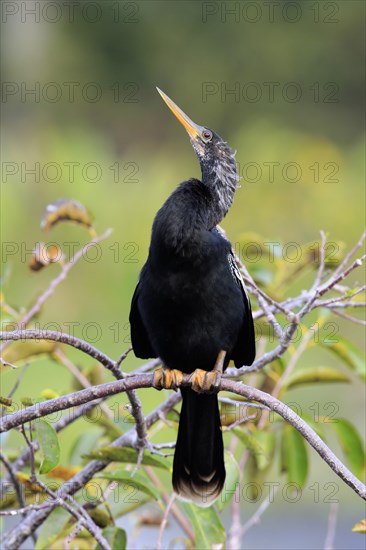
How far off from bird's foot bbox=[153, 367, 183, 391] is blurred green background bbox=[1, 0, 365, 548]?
17.8ft

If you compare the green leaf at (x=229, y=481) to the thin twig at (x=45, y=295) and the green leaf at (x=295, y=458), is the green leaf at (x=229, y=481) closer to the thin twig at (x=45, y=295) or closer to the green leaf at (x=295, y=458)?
the green leaf at (x=295, y=458)

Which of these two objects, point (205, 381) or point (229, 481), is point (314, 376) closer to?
point (229, 481)

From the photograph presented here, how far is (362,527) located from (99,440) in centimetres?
100

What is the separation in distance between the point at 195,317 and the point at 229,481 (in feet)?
1.48

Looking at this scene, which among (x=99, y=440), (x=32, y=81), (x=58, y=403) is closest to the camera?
(x=58, y=403)

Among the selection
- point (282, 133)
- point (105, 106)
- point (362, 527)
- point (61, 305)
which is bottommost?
point (362, 527)

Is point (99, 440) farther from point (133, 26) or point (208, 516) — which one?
point (133, 26)

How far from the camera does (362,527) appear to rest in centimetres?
205

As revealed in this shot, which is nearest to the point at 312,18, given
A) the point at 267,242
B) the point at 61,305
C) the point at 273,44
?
the point at 273,44

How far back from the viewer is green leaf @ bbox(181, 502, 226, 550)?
7.48ft

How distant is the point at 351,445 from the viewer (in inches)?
109

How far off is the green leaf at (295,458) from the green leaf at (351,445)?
0.12m

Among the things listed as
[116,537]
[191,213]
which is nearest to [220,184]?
[191,213]

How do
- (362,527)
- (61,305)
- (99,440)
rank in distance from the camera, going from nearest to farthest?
(362,527), (99,440), (61,305)
